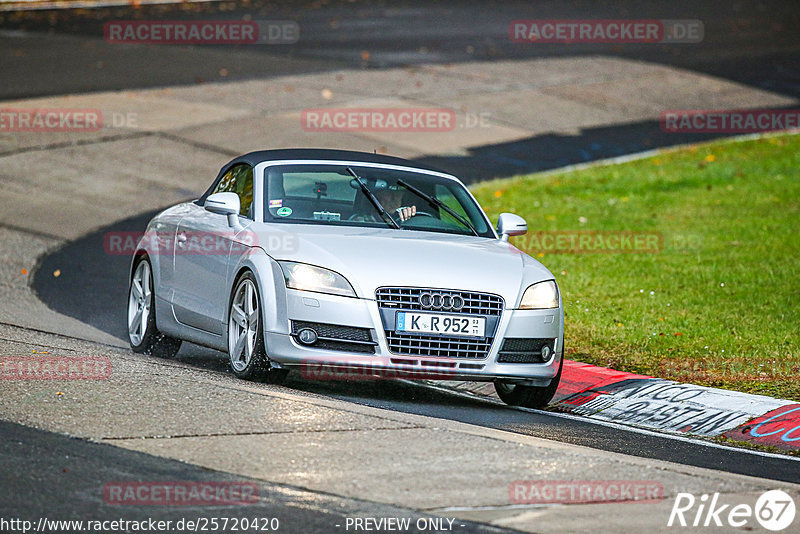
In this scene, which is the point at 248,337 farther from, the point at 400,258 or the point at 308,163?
the point at 308,163

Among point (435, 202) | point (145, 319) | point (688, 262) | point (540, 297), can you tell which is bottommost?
point (688, 262)

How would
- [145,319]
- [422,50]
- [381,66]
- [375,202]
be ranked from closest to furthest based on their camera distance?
[375,202] → [145,319] → [381,66] → [422,50]

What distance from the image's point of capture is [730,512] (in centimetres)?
604

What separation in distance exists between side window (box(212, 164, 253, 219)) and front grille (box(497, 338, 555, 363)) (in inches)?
80.4

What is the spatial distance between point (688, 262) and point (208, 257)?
652 centimetres

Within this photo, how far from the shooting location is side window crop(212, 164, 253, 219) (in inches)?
379

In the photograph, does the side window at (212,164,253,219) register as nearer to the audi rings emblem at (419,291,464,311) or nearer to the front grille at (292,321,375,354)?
the front grille at (292,321,375,354)

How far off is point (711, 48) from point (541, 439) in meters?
25.1

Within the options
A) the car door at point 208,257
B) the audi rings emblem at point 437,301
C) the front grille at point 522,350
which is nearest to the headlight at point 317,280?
the audi rings emblem at point 437,301

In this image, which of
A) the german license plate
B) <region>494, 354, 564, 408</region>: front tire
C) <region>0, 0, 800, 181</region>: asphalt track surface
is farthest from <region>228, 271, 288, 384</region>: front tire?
<region>0, 0, 800, 181</region>: asphalt track surface

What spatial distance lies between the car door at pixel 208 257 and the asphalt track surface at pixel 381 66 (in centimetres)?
73

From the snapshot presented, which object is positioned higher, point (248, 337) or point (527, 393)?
point (248, 337)

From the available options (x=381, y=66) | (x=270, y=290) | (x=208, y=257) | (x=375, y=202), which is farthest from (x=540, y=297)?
(x=381, y=66)

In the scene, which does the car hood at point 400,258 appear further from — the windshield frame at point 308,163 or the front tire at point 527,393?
the front tire at point 527,393
